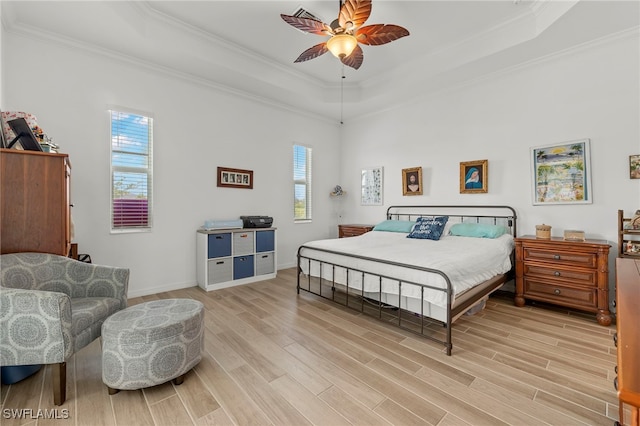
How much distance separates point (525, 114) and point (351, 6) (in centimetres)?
296

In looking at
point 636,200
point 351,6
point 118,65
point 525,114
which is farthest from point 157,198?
point 636,200

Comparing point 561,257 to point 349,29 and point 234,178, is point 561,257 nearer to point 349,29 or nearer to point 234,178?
point 349,29

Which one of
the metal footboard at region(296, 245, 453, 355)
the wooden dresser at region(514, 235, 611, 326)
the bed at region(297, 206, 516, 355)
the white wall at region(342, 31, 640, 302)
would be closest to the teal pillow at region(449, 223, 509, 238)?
the bed at region(297, 206, 516, 355)

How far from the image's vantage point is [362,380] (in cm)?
200

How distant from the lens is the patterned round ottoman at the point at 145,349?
177 cm

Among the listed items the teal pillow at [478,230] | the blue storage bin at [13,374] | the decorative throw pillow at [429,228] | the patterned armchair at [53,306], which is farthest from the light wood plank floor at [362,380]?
the decorative throw pillow at [429,228]

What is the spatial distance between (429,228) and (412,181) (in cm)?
126

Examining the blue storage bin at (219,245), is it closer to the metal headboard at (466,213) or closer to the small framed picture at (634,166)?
the metal headboard at (466,213)

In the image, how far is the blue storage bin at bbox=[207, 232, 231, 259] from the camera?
162 inches

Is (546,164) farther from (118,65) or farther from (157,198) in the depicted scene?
(118,65)

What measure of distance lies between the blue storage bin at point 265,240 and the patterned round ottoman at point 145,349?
2690 millimetres

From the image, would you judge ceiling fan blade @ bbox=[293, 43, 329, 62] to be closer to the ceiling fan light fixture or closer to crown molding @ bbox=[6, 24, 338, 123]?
the ceiling fan light fixture

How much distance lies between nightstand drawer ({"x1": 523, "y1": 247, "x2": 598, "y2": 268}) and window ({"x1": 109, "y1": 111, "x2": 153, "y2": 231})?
4886 millimetres

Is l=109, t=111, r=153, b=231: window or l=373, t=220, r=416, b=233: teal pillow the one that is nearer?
l=109, t=111, r=153, b=231: window
